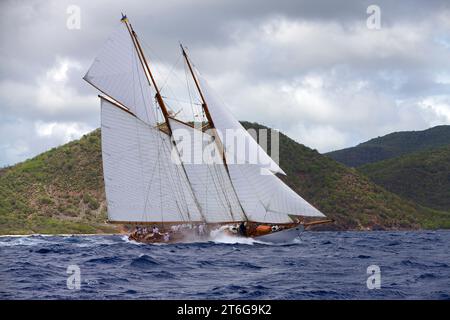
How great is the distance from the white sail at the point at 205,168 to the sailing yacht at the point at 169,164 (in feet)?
0.28

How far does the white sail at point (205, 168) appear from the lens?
60.1 meters

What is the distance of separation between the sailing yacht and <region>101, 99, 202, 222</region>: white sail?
0.08 metres

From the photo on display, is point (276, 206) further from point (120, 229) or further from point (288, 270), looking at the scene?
point (120, 229)

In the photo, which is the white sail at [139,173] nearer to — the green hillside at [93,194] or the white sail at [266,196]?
the white sail at [266,196]

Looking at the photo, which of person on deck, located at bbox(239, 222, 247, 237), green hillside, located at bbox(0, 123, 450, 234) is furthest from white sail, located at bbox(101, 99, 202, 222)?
green hillside, located at bbox(0, 123, 450, 234)

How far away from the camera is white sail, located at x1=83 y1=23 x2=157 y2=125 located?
193ft

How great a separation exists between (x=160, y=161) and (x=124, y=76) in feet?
A: 26.1

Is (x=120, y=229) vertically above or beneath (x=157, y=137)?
beneath

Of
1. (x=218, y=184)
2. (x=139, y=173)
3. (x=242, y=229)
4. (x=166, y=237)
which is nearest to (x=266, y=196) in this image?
(x=218, y=184)

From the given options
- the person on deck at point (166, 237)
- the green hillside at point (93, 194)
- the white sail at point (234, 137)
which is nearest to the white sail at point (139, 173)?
the person on deck at point (166, 237)

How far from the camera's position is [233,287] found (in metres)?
30.0

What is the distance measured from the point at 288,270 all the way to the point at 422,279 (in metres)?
7.20

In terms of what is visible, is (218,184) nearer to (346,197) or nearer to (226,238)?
(226,238)
